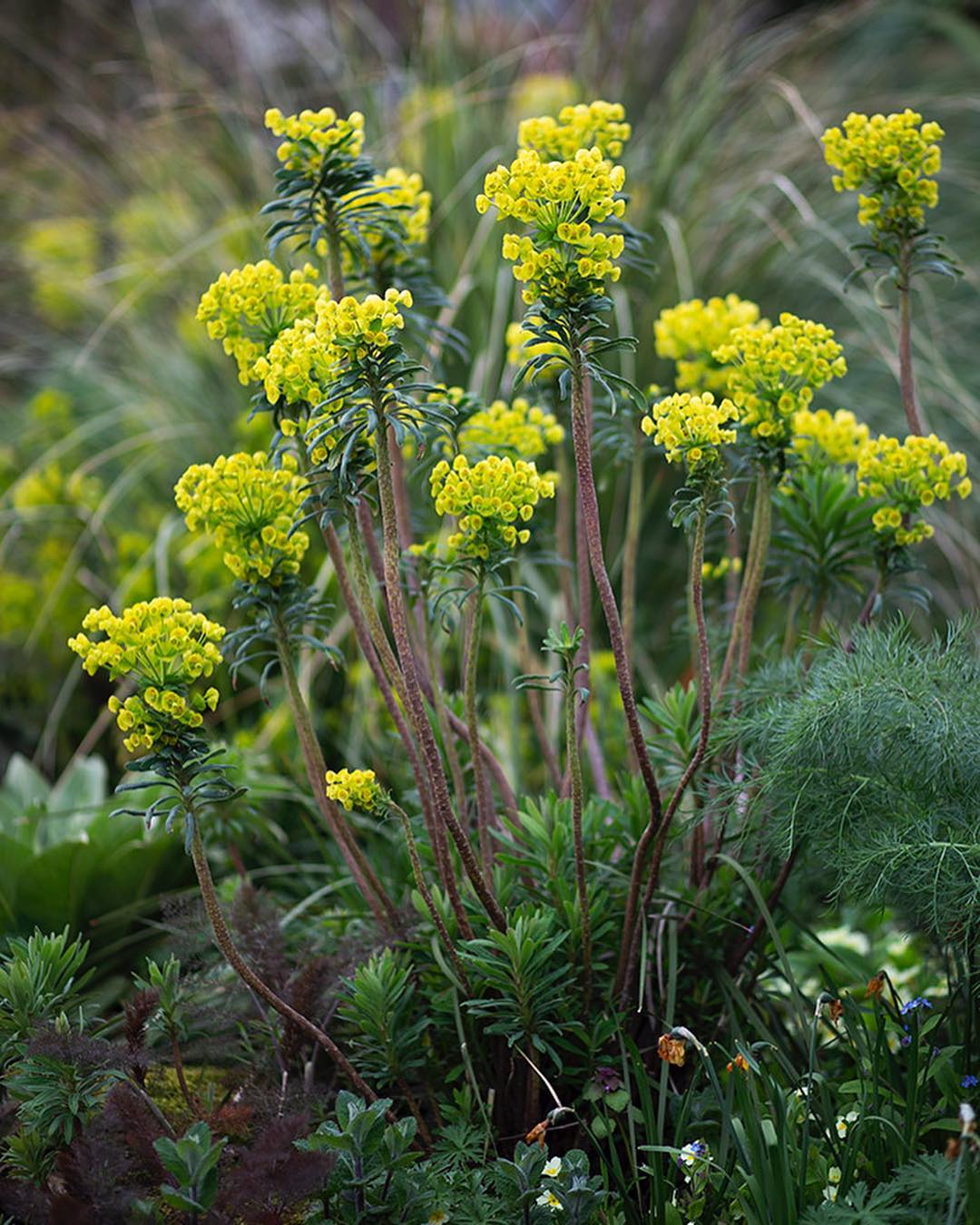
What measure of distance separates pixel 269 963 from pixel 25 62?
19.8ft

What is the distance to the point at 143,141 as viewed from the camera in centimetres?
473

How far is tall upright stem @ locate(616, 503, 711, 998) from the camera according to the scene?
5.33ft

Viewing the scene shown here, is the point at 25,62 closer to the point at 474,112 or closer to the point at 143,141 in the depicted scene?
the point at 143,141

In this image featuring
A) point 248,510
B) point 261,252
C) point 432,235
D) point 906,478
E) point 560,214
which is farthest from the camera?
point 261,252

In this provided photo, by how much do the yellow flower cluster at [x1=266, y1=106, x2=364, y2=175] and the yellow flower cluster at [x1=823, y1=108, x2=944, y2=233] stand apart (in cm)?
69

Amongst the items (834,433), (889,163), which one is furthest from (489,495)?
(889,163)

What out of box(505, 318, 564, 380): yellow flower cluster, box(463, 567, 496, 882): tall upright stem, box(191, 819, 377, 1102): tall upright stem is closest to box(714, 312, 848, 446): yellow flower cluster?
box(505, 318, 564, 380): yellow flower cluster

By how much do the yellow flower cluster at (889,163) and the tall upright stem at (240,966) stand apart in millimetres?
1308

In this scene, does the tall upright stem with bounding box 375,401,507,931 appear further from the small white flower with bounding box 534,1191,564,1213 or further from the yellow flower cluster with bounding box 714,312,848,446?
the yellow flower cluster with bounding box 714,312,848,446

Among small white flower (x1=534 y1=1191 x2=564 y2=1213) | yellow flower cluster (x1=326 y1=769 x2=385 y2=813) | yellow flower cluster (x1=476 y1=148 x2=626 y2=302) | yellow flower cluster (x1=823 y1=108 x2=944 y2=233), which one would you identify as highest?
yellow flower cluster (x1=823 y1=108 x2=944 y2=233)

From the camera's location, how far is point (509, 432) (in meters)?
1.90

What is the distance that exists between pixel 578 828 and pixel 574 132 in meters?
1.03

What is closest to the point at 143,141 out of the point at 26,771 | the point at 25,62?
the point at 25,62

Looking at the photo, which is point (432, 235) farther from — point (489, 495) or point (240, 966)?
point (240, 966)
